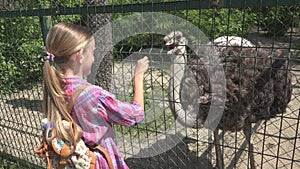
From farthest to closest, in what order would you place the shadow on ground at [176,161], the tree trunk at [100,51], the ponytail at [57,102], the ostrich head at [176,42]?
the shadow on ground at [176,161] < the tree trunk at [100,51] < the ostrich head at [176,42] < the ponytail at [57,102]

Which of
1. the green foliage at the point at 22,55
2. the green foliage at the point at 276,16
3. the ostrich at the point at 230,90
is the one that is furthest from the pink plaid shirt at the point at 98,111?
the green foliage at the point at 22,55

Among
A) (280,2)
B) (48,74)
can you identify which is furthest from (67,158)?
Answer: (280,2)

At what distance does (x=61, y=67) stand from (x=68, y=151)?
416 mm

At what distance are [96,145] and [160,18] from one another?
3.05ft

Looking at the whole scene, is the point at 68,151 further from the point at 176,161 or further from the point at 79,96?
the point at 176,161

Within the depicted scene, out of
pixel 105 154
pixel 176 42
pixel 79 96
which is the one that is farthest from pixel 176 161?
pixel 79 96

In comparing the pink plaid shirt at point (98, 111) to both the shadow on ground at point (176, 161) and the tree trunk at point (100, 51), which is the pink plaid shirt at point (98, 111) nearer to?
the tree trunk at point (100, 51)

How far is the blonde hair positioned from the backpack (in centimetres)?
3

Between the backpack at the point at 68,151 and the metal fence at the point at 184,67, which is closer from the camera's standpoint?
the backpack at the point at 68,151

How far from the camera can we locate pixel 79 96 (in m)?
1.66

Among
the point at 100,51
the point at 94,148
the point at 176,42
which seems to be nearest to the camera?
the point at 94,148

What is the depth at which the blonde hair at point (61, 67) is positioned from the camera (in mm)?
1661

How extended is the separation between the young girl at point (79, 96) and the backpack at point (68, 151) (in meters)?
0.03

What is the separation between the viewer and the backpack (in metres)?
1.67
